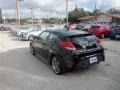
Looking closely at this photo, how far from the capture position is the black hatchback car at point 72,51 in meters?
6.29

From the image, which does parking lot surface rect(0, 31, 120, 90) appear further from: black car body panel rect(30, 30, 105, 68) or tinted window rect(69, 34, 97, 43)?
tinted window rect(69, 34, 97, 43)

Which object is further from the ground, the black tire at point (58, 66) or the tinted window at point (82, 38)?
the tinted window at point (82, 38)

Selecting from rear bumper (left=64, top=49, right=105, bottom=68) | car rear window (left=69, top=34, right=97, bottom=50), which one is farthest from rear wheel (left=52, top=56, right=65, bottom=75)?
car rear window (left=69, top=34, right=97, bottom=50)

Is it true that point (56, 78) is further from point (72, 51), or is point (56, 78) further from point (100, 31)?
point (100, 31)

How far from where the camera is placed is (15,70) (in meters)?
7.37

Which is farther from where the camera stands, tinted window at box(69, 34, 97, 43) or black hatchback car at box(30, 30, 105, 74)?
tinted window at box(69, 34, 97, 43)

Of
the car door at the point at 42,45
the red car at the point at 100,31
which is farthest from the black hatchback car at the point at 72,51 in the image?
the red car at the point at 100,31

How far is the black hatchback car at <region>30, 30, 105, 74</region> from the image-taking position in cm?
629

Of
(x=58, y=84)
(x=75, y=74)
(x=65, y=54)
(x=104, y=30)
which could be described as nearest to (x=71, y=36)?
(x=65, y=54)

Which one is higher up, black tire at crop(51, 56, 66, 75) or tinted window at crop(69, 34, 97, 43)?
A: tinted window at crop(69, 34, 97, 43)

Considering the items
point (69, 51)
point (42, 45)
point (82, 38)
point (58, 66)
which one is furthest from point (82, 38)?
point (42, 45)

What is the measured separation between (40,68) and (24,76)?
3.50ft

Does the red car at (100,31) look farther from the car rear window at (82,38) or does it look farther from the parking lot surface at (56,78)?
the car rear window at (82,38)

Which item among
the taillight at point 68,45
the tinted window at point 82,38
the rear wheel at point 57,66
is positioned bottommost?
the rear wheel at point 57,66
